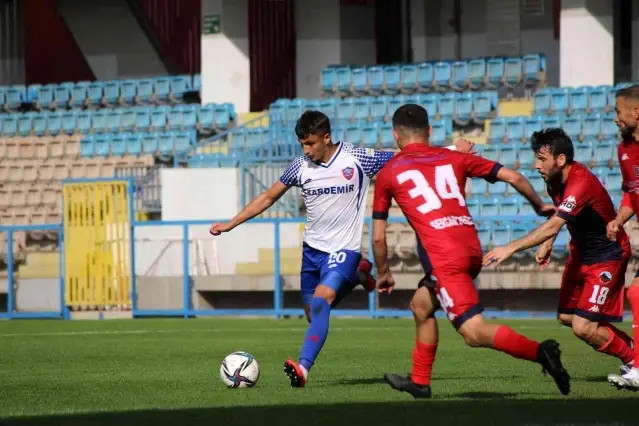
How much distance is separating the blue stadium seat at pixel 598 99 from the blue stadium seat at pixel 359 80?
18.0 feet

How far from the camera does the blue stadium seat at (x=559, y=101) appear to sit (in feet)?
83.7

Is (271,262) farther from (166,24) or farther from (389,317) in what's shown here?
(166,24)

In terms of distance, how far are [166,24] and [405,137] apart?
2869 centimetres

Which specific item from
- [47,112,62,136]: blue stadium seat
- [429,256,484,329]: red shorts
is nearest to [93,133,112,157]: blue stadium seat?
[47,112,62,136]: blue stadium seat

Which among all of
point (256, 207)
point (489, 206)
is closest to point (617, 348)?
point (256, 207)

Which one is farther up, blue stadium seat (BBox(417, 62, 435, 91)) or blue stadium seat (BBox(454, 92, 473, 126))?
blue stadium seat (BBox(417, 62, 435, 91))

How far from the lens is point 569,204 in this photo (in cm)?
900

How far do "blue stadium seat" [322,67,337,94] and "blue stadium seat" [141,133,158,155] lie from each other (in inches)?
150

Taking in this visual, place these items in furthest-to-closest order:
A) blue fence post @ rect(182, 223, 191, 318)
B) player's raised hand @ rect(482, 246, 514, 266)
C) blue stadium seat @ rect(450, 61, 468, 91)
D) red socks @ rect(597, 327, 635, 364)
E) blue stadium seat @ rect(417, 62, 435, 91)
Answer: blue stadium seat @ rect(417, 62, 435, 91), blue stadium seat @ rect(450, 61, 468, 91), blue fence post @ rect(182, 223, 191, 318), red socks @ rect(597, 327, 635, 364), player's raised hand @ rect(482, 246, 514, 266)

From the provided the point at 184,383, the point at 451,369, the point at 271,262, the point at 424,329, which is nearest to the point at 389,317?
the point at 271,262

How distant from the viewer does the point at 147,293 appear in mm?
21938

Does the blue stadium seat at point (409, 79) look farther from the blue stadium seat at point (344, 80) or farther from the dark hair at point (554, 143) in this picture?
the dark hair at point (554, 143)

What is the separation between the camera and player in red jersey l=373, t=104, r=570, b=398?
7887 millimetres

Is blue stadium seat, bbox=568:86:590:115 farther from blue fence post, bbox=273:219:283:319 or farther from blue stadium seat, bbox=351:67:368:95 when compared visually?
blue fence post, bbox=273:219:283:319
